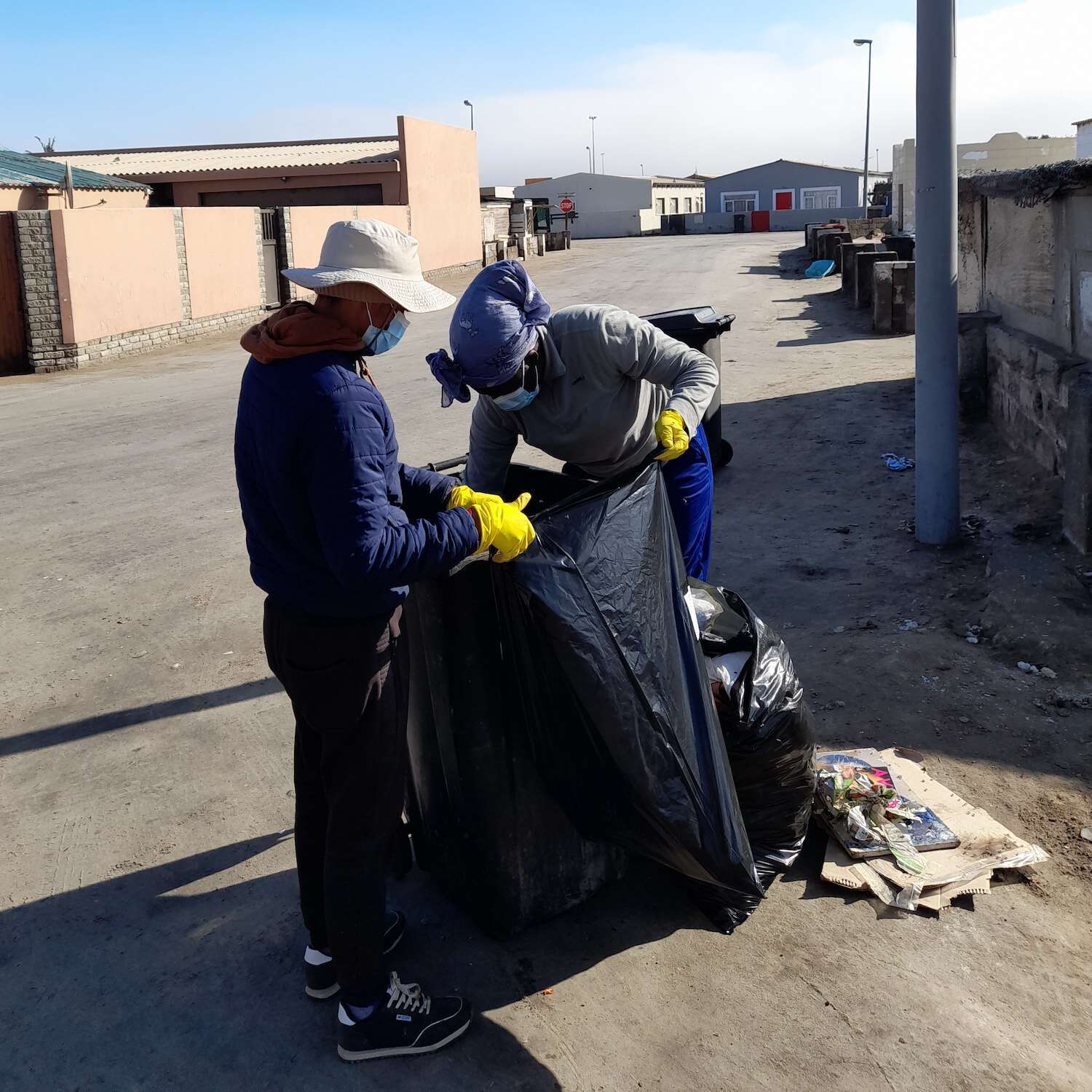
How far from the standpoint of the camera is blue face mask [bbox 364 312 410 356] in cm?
225

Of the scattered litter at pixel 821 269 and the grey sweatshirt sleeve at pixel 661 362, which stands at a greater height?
the scattered litter at pixel 821 269

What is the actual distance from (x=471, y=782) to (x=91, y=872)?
1.32 meters

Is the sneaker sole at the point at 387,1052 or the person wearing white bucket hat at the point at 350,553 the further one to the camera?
the sneaker sole at the point at 387,1052

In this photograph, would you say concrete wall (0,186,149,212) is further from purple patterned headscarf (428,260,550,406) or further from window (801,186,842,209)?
window (801,186,842,209)

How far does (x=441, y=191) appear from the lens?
105 feet

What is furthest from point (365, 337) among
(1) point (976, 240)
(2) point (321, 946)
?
(1) point (976, 240)

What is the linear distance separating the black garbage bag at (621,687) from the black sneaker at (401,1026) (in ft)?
1.81

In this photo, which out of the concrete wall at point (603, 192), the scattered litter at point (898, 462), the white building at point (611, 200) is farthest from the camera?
the concrete wall at point (603, 192)

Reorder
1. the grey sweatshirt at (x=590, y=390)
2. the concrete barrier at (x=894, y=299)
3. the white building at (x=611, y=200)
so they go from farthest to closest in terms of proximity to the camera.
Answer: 1. the white building at (x=611, y=200)
2. the concrete barrier at (x=894, y=299)
3. the grey sweatshirt at (x=590, y=390)

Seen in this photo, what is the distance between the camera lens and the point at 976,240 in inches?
305

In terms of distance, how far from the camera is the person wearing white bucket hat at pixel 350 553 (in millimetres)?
2072

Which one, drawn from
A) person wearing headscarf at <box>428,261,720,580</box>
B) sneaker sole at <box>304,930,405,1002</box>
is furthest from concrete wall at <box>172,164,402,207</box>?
sneaker sole at <box>304,930,405,1002</box>

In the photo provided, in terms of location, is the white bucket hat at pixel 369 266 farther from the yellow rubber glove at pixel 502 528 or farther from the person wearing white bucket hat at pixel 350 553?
the yellow rubber glove at pixel 502 528

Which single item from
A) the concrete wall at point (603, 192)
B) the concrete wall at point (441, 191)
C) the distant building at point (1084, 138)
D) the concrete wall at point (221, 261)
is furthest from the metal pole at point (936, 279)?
the concrete wall at point (603, 192)
